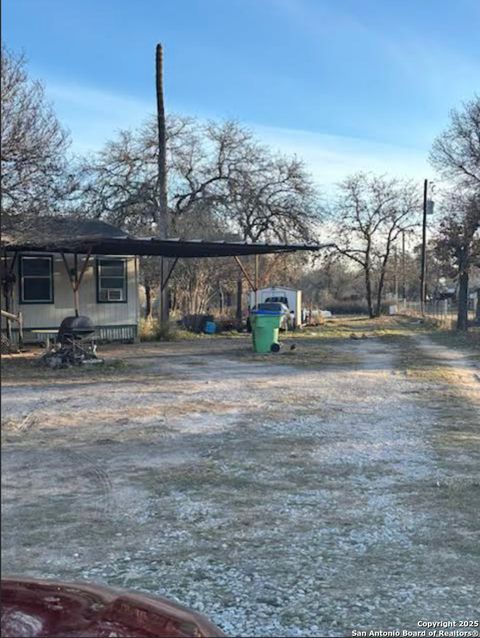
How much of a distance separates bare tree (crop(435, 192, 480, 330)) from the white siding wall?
43.8 ft

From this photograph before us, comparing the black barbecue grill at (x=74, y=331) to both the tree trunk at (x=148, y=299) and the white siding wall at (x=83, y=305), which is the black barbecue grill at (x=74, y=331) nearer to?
the white siding wall at (x=83, y=305)

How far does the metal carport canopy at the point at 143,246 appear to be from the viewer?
15.3m

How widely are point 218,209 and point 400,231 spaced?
19.6 metres

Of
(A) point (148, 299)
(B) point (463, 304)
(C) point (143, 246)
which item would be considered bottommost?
(B) point (463, 304)

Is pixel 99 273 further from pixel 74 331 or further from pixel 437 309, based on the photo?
pixel 437 309

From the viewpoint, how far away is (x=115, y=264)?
66.5 ft

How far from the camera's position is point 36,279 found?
62.0ft

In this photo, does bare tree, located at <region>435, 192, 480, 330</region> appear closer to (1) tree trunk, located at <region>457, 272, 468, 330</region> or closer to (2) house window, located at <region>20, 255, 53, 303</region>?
(1) tree trunk, located at <region>457, 272, 468, 330</region>

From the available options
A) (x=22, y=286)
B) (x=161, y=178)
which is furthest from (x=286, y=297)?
(x=22, y=286)

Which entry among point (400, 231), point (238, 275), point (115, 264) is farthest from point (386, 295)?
point (115, 264)

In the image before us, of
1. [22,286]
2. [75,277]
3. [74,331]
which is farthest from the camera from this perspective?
[22,286]

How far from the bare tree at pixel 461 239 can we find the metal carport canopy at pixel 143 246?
9.03 metres

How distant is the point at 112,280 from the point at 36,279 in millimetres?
2381

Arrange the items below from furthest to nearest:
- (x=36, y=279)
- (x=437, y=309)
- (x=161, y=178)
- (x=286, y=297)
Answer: (x=437, y=309) → (x=286, y=297) → (x=161, y=178) → (x=36, y=279)
